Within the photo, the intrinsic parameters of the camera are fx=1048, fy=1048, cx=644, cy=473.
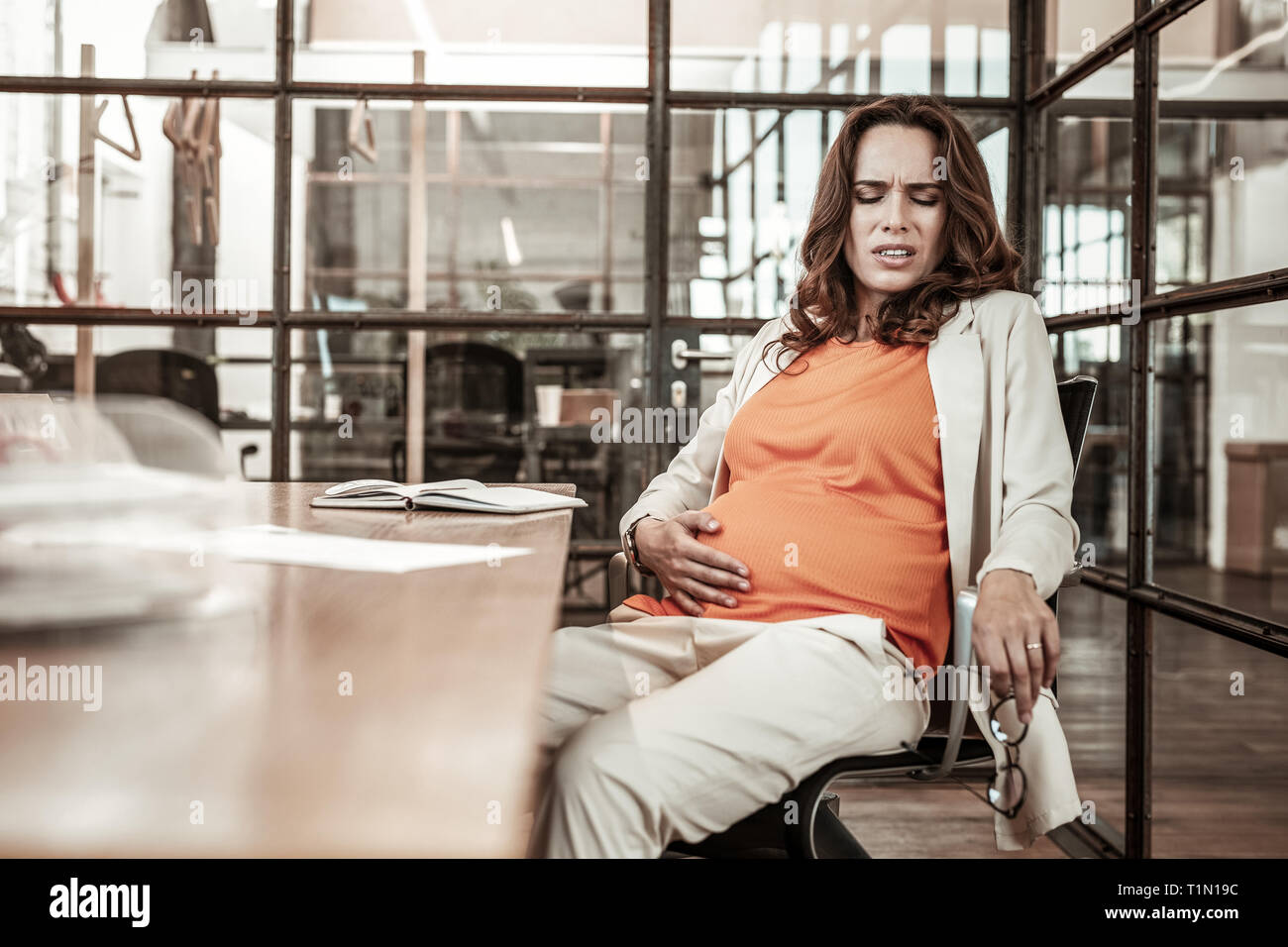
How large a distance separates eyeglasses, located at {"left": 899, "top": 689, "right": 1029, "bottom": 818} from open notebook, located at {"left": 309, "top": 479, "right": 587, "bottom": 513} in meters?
0.67

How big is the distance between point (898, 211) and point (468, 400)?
188cm

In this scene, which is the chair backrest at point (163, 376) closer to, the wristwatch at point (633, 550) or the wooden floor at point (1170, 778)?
the wooden floor at point (1170, 778)

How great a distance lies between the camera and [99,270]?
327 cm

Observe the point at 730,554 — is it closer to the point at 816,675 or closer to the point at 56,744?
the point at 816,675

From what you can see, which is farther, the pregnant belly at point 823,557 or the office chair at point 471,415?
the office chair at point 471,415

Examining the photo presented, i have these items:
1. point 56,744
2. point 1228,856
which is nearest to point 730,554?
point 56,744

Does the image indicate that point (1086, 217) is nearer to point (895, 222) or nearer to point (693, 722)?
point (895, 222)

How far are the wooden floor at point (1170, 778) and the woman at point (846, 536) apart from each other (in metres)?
1.43

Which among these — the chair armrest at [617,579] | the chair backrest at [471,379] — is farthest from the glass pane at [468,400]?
the chair armrest at [617,579]

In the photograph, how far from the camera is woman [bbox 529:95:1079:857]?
1.18 meters

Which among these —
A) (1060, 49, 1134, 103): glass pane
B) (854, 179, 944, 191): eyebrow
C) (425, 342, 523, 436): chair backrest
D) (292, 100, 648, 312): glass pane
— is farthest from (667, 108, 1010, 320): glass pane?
(854, 179, 944, 191): eyebrow

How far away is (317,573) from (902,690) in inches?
30.7

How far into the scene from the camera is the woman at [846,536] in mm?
1176

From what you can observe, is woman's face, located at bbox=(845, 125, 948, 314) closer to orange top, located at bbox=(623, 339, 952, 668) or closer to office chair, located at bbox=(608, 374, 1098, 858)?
orange top, located at bbox=(623, 339, 952, 668)
